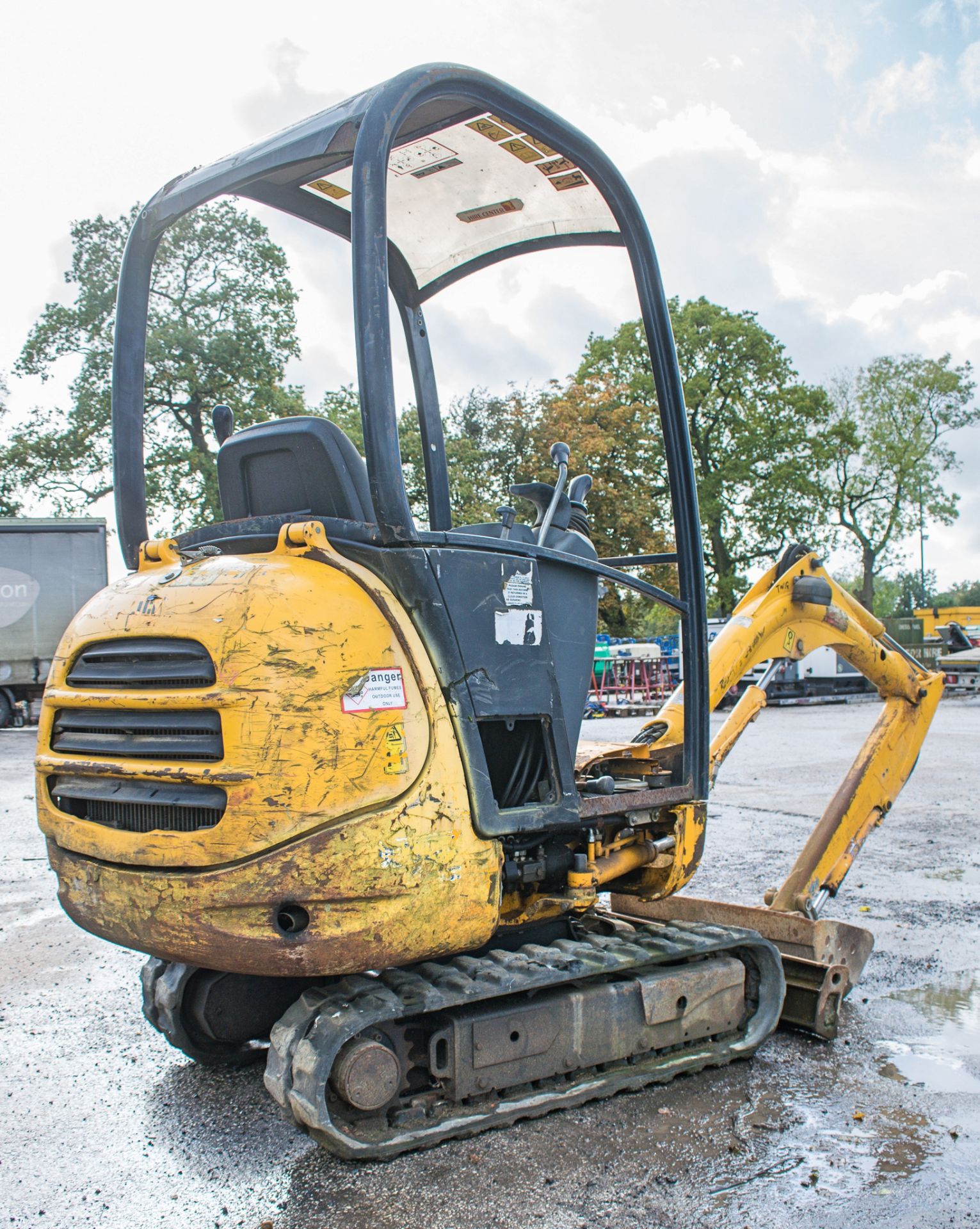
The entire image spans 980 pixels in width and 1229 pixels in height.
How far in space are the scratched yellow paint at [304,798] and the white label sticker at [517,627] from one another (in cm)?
29

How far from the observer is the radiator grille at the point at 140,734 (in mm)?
3006

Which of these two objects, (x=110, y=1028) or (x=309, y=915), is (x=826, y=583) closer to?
(x=309, y=915)

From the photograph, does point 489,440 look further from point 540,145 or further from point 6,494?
point 540,145

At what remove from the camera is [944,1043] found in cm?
429

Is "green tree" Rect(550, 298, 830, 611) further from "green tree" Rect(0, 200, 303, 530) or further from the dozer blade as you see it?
the dozer blade

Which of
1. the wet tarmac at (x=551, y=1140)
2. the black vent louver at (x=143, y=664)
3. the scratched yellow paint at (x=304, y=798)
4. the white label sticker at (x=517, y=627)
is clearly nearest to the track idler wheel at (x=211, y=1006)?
the wet tarmac at (x=551, y=1140)

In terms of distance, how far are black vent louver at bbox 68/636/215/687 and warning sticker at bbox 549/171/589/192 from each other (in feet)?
7.09

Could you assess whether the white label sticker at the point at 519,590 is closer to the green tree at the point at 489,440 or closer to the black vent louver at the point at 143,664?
the black vent louver at the point at 143,664

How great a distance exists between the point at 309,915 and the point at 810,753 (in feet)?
41.4

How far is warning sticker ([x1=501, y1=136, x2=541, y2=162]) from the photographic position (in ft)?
12.1

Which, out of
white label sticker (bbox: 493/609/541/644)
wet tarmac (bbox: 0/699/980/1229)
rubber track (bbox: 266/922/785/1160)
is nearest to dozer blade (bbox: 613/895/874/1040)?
wet tarmac (bbox: 0/699/980/1229)

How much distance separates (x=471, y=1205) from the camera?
3014mm

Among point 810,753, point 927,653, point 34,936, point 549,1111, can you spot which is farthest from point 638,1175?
point 927,653

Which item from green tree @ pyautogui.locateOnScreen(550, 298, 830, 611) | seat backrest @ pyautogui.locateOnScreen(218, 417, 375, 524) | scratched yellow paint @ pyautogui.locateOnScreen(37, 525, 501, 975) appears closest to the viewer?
scratched yellow paint @ pyautogui.locateOnScreen(37, 525, 501, 975)
